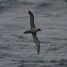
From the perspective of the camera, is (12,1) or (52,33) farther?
(12,1)

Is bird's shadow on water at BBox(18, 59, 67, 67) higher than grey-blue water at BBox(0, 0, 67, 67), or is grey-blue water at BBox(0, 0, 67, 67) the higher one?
bird's shadow on water at BBox(18, 59, 67, 67)

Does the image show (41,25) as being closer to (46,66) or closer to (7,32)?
(7,32)

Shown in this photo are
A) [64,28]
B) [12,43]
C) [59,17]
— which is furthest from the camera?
[59,17]

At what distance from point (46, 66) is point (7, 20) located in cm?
669

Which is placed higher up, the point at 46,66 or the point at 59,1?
the point at 46,66

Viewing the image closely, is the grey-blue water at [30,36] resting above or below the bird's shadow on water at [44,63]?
below

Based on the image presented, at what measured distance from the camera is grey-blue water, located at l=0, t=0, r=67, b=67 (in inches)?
819

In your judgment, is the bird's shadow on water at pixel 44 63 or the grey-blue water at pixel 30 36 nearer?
the bird's shadow on water at pixel 44 63

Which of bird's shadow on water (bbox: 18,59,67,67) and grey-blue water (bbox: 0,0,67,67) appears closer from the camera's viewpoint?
bird's shadow on water (bbox: 18,59,67,67)

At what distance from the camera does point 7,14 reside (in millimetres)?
27516

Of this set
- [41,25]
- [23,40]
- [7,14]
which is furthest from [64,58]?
[7,14]

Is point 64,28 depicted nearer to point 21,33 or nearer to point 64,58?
point 21,33

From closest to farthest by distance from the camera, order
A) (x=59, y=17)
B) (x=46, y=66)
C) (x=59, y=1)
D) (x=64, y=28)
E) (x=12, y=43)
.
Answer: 1. (x=46, y=66)
2. (x=12, y=43)
3. (x=64, y=28)
4. (x=59, y=17)
5. (x=59, y=1)

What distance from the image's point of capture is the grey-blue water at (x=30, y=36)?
20.8 meters
